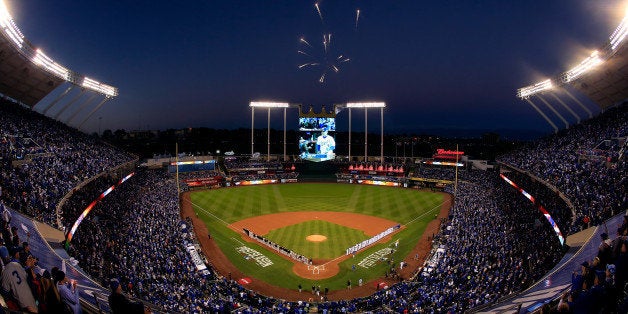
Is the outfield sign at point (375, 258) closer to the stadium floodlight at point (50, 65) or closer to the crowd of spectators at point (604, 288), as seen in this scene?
the crowd of spectators at point (604, 288)

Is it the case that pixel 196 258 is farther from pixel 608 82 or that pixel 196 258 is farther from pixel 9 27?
pixel 608 82

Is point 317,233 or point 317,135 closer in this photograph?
point 317,233

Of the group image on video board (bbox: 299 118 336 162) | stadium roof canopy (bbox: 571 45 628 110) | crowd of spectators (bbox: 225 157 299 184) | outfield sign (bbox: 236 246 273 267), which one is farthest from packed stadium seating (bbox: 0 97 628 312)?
image on video board (bbox: 299 118 336 162)

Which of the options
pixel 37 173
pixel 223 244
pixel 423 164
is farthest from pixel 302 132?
pixel 37 173

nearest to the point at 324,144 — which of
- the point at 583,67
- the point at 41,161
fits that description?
the point at 583,67

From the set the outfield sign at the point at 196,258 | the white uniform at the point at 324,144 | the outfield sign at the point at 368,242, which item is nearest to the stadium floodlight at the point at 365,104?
the white uniform at the point at 324,144

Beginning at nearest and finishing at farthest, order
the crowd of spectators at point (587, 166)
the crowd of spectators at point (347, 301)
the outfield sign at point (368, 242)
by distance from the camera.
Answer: the crowd of spectators at point (347, 301) < the crowd of spectators at point (587, 166) < the outfield sign at point (368, 242)

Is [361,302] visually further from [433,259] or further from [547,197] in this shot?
[547,197]
